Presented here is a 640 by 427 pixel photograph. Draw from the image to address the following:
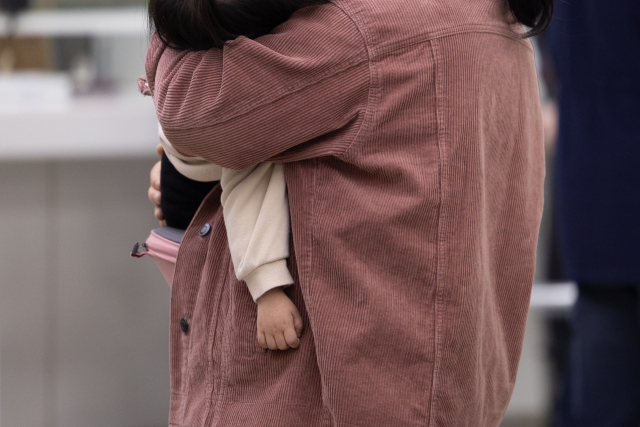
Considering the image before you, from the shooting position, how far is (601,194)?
4.67ft

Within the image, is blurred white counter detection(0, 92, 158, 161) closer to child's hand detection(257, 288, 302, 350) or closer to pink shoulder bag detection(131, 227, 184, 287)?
pink shoulder bag detection(131, 227, 184, 287)

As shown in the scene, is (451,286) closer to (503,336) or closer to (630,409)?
(503,336)

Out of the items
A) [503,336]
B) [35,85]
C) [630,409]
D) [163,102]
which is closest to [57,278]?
[35,85]

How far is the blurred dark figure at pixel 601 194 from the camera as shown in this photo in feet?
4.50

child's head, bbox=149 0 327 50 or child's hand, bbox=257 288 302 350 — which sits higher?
child's head, bbox=149 0 327 50

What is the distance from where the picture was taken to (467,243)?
73cm

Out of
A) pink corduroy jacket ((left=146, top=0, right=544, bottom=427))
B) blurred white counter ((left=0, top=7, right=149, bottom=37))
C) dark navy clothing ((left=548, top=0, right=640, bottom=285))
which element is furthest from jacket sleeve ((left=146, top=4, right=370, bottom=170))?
blurred white counter ((left=0, top=7, right=149, bottom=37))

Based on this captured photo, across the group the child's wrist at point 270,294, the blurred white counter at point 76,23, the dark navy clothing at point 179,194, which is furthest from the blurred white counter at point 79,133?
the child's wrist at point 270,294

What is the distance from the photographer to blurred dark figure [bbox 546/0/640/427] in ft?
4.50

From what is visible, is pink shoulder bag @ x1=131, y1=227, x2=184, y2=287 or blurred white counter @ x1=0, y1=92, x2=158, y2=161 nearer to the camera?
pink shoulder bag @ x1=131, y1=227, x2=184, y2=287

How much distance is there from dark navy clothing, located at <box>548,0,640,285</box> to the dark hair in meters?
0.65

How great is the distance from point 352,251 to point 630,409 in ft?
3.59

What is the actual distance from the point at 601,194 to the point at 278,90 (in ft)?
3.24

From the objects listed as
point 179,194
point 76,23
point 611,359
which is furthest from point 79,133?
point 611,359
